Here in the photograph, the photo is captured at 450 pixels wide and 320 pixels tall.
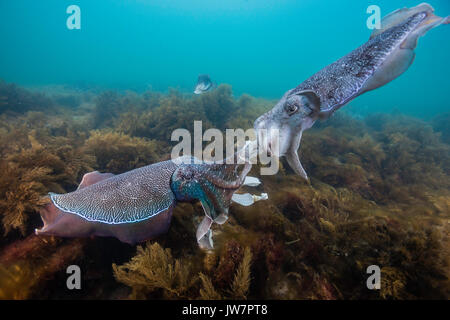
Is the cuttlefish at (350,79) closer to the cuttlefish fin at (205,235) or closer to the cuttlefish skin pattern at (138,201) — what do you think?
the cuttlefish skin pattern at (138,201)

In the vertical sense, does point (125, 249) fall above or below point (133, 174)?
below

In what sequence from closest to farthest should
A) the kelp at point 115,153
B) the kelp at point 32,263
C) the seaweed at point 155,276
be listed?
the kelp at point 32,263 → the seaweed at point 155,276 → the kelp at point 115,153

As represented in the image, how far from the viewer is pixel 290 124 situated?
85.7 inches

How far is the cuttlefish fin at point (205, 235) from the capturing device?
91.4 inches

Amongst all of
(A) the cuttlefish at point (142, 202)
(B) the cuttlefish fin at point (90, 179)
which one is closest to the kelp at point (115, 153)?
(B) the cuttlefish fin at point (90, 179)

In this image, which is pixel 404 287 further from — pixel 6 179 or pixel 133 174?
pixel 6 179

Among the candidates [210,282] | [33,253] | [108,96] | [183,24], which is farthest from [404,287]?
[183,24]

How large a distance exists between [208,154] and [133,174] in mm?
2974

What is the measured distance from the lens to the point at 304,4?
315 feet

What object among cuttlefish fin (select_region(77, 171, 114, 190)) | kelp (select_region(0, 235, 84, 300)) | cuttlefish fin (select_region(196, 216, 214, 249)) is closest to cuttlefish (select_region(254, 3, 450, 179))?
cuttlefish fin (select_region(196, 216, 214, 249))

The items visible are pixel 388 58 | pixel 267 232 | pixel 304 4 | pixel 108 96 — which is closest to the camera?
pixel 388 58

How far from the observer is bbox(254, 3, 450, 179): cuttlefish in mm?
1885

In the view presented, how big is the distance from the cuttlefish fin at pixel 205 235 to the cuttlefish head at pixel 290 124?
1.17 m

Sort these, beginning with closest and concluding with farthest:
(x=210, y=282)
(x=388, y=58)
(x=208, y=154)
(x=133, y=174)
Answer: (x=388, y=58) < (x=210, y=282) < (x=133, y=174) < (x=208, y=154)
